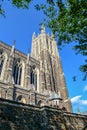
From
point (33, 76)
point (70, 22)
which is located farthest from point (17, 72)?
point (70, 22)

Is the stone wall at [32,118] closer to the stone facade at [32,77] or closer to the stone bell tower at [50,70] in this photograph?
the stone facade at [32,77]

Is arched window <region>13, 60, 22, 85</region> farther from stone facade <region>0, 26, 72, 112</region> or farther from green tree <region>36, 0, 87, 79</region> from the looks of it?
green tree <region>36, 0, 87, 79</region>

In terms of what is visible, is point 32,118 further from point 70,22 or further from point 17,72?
point 17,72

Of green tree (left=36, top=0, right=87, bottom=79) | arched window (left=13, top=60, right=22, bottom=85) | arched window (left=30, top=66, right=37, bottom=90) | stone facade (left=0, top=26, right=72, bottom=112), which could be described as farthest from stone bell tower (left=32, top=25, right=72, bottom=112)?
green tree (left=36, top=0, right=87, bottom=79)

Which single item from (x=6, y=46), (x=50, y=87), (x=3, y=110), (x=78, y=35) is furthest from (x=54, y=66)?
(x=3, y=110)

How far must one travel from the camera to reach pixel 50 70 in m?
38.2

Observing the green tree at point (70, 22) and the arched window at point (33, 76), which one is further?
the arched window at point (33, 76)

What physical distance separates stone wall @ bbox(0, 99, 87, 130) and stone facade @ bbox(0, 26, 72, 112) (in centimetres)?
678

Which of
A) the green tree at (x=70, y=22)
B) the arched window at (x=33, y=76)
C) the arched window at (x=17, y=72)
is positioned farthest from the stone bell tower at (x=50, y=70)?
the green tree at (x=70, y=22)

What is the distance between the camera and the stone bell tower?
33.0m

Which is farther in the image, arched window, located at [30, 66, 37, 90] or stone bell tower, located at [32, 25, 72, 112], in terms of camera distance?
stone bell tower, located at [32, 25, 72, 112]

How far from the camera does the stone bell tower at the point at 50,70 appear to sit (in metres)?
33.0

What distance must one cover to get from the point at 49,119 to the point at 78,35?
7.21m

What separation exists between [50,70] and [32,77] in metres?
7.07
